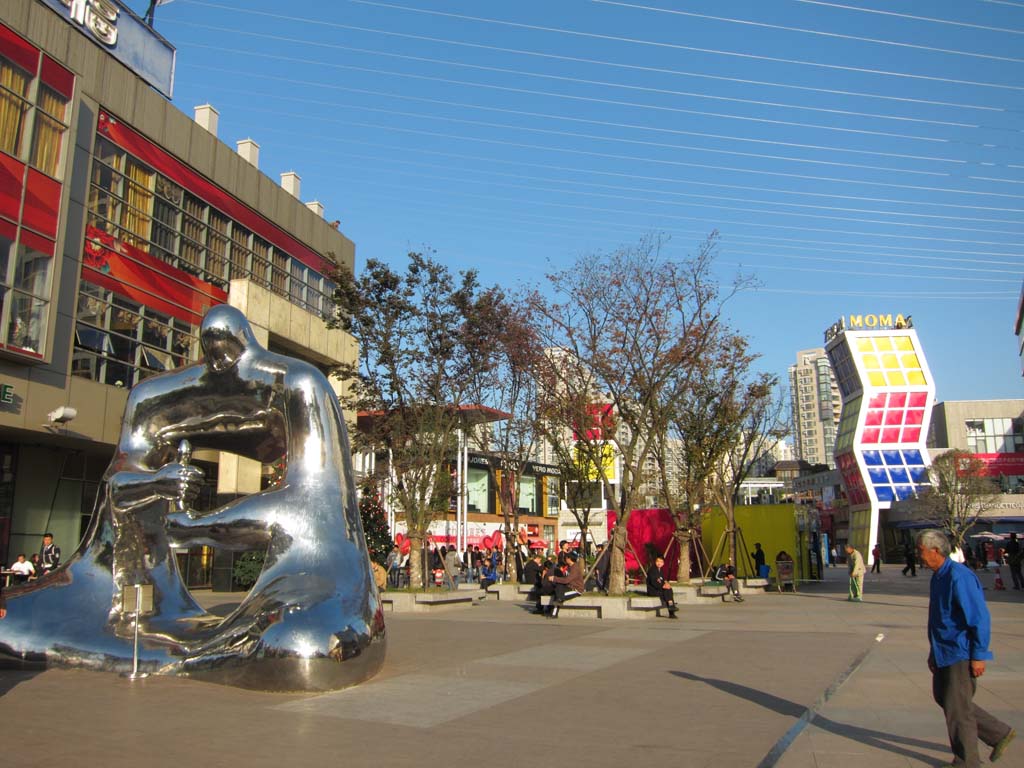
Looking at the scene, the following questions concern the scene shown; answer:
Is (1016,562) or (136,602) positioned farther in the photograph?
(1016,562)

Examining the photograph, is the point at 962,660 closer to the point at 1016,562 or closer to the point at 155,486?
the point at 155,486

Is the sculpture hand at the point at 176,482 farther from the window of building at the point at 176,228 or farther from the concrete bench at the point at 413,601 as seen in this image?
the window of building at the point at 176,228

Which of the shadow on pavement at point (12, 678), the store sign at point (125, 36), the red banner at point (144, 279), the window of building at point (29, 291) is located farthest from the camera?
the red banner at point (144, 279)

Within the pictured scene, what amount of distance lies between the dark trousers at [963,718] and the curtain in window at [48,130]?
848 inches

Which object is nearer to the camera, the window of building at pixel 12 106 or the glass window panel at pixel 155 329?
the window of building at pixel 12 106

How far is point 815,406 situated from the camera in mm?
193250

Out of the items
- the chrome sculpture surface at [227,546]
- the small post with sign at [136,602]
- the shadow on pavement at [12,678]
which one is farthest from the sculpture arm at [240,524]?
the shadow on pavement at [12,678]

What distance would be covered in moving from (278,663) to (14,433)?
16392mm

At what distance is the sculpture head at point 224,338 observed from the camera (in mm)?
9586

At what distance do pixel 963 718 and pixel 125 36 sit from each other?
87.1ft

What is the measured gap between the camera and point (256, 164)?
1243 inches

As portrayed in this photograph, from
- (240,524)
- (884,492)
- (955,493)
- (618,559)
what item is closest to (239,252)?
(618,559)

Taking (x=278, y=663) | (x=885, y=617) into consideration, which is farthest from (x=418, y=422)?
(x=278, y=663)

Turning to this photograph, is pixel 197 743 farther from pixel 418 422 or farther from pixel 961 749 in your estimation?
pixel 418 422
